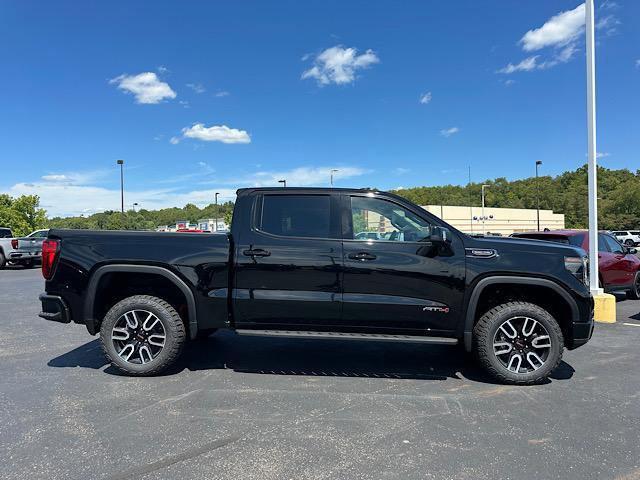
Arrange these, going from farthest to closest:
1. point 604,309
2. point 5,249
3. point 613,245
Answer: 1. point 5,249
2. point 613,245
3. point 604,309

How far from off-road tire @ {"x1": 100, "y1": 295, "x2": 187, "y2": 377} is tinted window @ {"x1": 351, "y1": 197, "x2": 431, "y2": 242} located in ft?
6.83

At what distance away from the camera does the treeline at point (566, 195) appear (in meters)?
68.3

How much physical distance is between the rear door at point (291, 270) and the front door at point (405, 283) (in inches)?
6.7

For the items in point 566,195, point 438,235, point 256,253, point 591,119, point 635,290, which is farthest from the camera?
point 566,195

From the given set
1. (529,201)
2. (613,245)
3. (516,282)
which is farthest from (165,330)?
(529,201)

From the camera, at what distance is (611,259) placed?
8836 mm

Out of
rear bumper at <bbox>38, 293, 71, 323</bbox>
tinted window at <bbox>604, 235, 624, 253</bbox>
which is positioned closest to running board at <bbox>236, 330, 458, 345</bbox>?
rear bumper at <bbox>38, 293, 71, 323</bbox>

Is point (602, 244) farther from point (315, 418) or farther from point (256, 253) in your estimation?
point (315, 418)

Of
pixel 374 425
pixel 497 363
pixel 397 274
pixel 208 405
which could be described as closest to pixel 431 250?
pixel 397 274

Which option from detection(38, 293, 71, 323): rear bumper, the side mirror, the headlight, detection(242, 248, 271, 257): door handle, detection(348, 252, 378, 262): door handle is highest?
the side mirror

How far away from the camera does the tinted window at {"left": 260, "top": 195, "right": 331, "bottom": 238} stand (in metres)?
4.52

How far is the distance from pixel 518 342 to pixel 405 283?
4.24ft

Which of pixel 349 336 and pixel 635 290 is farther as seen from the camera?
pixel 635 290

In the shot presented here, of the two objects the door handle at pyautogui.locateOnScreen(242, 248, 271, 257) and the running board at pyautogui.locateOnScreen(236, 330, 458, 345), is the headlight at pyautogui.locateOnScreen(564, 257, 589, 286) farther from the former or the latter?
the door handle at pyautogui.locateOnScreen(242, 248, 271, 257)
